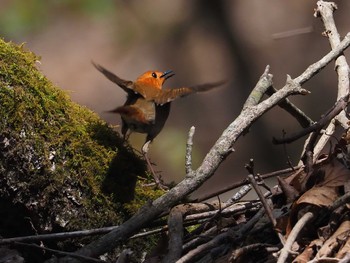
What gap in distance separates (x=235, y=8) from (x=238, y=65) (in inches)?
33.7

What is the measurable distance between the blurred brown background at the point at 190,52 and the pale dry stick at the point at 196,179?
4.87 meters

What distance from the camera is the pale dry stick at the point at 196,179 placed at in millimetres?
2725

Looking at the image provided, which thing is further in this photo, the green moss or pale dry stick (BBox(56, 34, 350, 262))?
the green moss

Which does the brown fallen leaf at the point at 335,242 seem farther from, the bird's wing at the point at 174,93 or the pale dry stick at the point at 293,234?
the bird's wing at the point at 174,93

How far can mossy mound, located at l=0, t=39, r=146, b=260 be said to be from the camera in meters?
3.25

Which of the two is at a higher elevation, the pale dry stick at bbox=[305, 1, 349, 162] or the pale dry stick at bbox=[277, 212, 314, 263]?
the pale dry stick at bbox=[305, 1, 349, 162]

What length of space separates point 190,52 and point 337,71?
595 centimetres

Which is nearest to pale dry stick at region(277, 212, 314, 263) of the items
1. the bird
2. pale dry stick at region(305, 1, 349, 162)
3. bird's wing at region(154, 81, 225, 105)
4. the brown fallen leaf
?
the brown fallen leaf

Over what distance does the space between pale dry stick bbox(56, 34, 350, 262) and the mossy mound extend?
521 millimetres

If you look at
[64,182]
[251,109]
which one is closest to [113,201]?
[64,182]

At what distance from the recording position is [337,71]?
345 centimetres

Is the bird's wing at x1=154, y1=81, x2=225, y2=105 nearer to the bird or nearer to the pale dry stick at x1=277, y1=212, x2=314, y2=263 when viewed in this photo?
the bird

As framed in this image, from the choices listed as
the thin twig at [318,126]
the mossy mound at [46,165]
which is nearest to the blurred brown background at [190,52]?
the mossy mound at [46,165]

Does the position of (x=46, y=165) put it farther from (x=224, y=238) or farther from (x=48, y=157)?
(x=224, y=238)
